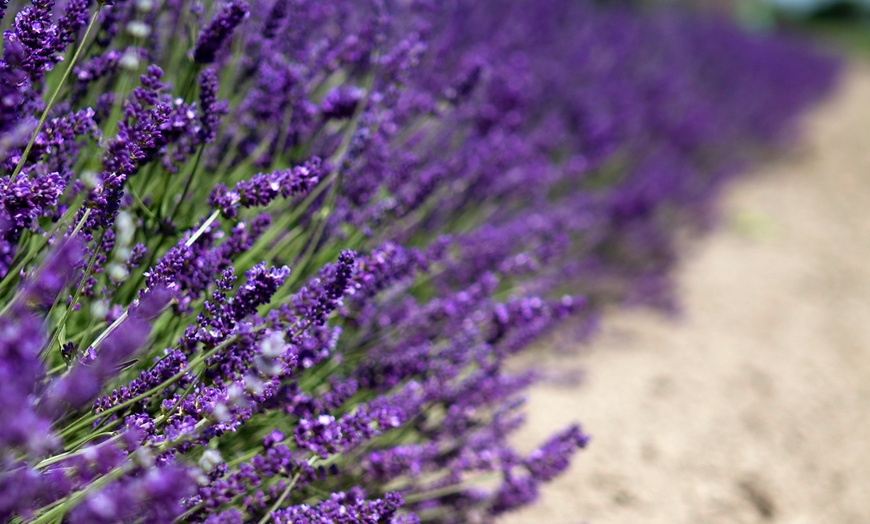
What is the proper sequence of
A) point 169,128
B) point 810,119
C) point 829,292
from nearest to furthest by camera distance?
point 169,128
point 829,292
point 810,119

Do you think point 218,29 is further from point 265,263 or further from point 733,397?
point 733,397

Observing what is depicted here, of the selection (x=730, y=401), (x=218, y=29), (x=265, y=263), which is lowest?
(x=265, y=263)

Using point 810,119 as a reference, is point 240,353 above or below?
below

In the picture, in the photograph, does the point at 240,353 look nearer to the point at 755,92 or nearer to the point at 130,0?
the point at 130,0

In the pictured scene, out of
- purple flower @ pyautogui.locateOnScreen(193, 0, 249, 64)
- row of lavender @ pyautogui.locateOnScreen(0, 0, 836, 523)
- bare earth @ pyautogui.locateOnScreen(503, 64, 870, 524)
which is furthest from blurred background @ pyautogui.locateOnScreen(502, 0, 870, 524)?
purple flower @ pyautogui.locateOnScreen(193, 0, 249, 64)

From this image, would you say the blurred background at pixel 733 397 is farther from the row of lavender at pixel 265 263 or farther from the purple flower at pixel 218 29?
the purple flower at pixel 218 29

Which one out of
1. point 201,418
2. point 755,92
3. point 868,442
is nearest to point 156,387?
point 201,418

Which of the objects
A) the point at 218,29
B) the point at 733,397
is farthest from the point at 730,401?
the point at 218,29
